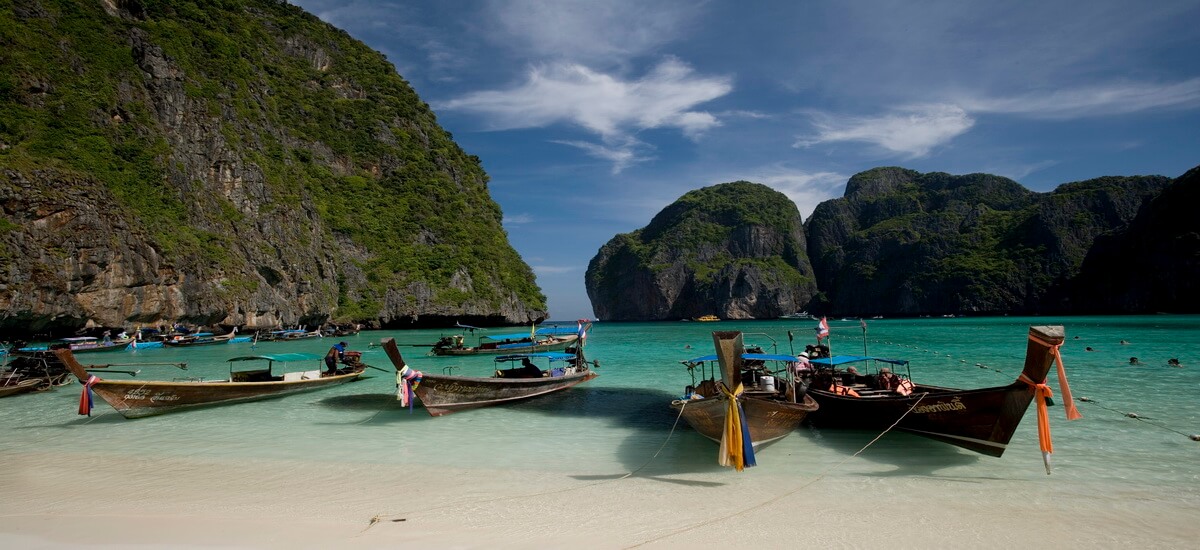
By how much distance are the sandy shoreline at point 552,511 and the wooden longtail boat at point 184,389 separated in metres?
3.77

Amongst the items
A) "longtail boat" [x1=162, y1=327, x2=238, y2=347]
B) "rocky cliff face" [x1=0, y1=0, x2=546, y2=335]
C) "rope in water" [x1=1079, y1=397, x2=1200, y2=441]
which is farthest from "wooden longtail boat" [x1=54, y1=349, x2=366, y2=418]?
"longtail boat" [x1=162, y1=327, x2=238, y2=347]

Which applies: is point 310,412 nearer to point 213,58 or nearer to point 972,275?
point 213,58

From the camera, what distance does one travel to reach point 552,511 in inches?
267

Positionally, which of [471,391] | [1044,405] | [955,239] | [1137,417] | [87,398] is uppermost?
[955,239]

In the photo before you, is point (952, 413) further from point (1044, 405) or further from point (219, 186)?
point (219, 186)

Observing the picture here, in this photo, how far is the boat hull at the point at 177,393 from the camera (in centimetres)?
1231

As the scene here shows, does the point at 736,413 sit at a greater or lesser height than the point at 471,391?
greater

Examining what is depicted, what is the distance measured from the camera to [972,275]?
367 ft

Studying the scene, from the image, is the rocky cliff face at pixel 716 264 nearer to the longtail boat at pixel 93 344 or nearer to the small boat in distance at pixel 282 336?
the small boat in distance at pixel 282 336

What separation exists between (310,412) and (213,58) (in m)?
54.2

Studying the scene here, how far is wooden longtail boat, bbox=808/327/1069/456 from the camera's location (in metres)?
7.20

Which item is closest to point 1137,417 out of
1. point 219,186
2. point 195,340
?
point 195,340

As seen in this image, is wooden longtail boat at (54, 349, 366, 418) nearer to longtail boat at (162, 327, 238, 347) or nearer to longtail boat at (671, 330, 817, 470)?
longtail boat at (671, 330, 817, 470)

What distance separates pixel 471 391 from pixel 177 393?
23.4 ft
